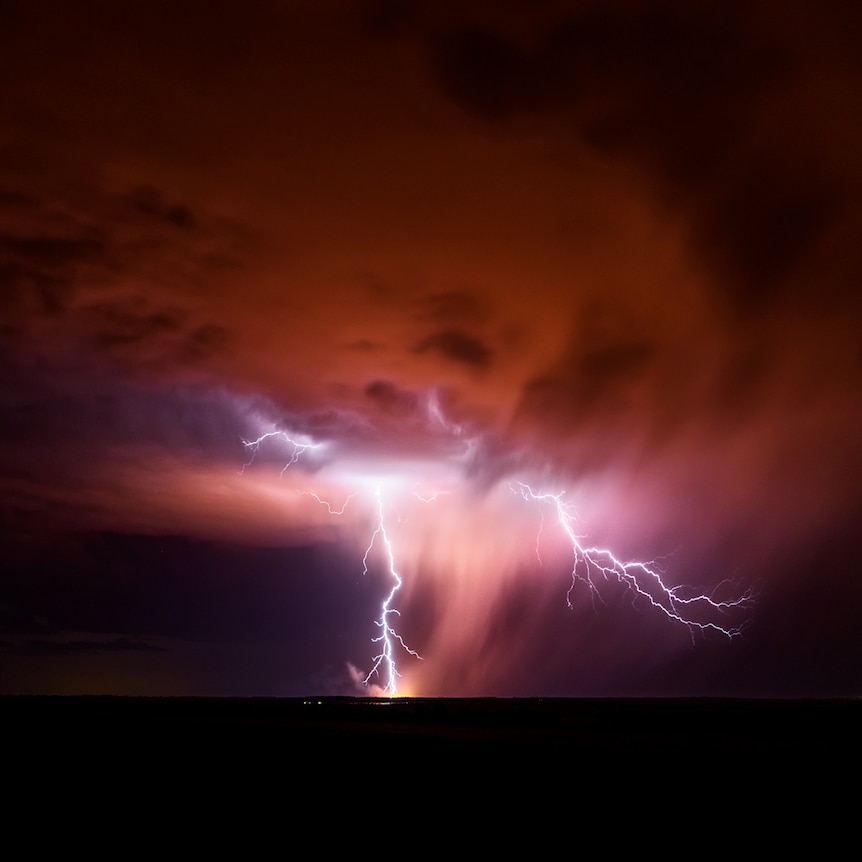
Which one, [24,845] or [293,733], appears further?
[293,733]

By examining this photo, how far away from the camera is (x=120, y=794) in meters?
13.6

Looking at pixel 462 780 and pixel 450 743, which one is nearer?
pixel 462 780

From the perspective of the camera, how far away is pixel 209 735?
28906 millimetres

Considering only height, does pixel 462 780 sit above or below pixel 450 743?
below

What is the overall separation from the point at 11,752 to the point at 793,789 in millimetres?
17894

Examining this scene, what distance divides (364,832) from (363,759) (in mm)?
9922

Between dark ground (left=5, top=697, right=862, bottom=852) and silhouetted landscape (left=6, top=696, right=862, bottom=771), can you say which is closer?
dark ground (left=5, top=697, right=862, bottom=852)

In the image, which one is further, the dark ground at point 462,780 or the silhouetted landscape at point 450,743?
the silhouetted landscape at point 450,743

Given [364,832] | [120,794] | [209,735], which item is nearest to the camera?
[364,832]

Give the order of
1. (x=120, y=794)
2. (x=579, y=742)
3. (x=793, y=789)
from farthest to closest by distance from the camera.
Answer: (x=579, y=742)
(x=793, y=789)
(x=120, y=794)

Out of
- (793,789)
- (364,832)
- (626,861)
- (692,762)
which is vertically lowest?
(626,861)

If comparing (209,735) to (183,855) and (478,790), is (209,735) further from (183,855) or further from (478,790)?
(183,855)

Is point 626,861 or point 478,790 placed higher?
point 478,790

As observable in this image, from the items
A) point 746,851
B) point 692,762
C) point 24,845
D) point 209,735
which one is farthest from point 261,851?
point 209,735
